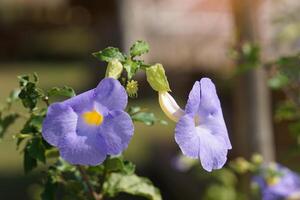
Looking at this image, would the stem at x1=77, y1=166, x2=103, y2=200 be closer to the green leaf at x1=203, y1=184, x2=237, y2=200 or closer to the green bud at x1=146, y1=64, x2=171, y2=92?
the green bud at x1=146, y1=64, x2=171, y2=92

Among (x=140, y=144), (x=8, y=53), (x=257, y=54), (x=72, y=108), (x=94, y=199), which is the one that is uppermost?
(x=72, y=108)

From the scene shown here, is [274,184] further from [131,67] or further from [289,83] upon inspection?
[131,67]

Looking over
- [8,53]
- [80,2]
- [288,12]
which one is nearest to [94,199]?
[288,12]

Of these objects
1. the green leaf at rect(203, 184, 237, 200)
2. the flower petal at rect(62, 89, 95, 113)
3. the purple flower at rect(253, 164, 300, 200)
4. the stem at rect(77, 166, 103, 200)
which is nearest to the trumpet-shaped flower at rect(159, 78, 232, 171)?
the flower petal at rect(62, 89, 95, 113)

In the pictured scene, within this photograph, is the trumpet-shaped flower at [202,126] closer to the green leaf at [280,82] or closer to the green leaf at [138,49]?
the green leaf at [138,49]

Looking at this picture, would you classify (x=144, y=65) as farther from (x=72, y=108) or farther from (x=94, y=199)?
(x=94, y=199)

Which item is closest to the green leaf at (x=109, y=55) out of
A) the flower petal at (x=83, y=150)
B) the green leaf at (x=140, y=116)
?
the flower petal at (x=83, y=150)
